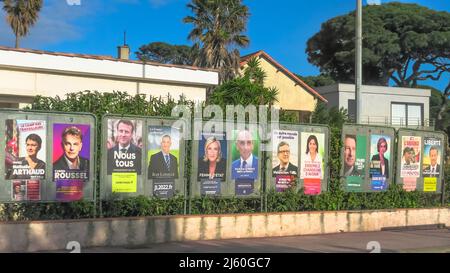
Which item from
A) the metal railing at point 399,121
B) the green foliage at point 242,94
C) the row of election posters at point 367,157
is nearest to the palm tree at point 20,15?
the metal railing at point 399,121

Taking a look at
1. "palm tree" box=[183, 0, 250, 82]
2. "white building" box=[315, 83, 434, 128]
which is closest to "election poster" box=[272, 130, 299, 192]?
"palm tree" box=[183, 0, 250, 82]

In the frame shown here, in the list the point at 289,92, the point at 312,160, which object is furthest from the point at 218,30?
the point at 312,160

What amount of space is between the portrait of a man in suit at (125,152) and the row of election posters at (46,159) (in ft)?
1.49

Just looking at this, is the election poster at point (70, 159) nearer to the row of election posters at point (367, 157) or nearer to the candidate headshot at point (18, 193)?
the candidate headshot at point (18, 193)

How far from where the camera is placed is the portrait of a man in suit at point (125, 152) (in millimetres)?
10852

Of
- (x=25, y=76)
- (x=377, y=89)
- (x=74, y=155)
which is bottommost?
(x=74, y=155)

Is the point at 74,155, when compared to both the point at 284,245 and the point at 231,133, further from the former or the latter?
the point at 284,245

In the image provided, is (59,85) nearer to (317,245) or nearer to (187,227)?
(187,227)

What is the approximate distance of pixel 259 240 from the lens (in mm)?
11836

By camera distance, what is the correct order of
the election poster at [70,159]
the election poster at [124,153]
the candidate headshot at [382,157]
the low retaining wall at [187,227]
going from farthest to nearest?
the candidate headshot at [382,157], the election poster at [124,153], the election poster at [70,159], the low retaining wall at [187,227]

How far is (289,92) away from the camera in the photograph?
1419 inches

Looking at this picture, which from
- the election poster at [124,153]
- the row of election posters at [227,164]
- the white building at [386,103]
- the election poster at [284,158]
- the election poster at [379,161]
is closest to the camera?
the election poster at [124,153]
